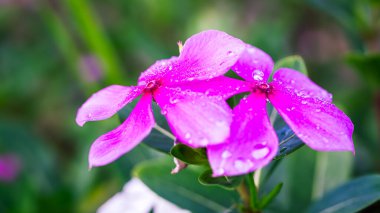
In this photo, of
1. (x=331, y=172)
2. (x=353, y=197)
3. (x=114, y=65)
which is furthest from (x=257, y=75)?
(x=114, y=65)

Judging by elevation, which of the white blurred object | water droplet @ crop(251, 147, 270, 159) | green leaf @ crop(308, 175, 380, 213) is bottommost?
the white blurred object

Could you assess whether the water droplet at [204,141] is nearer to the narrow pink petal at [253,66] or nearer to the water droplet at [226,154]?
the water droplet at [226,154]

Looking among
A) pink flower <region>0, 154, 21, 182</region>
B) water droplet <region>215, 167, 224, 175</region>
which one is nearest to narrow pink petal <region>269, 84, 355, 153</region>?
water droplet <region>215, 167, 224, 175</region>

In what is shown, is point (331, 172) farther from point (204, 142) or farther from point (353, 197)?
point (204, 142)

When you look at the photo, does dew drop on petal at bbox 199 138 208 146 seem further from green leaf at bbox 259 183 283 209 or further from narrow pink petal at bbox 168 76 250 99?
green leaf at bbox 259 183 283 209

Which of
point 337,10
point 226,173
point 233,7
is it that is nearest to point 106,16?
point 233,7

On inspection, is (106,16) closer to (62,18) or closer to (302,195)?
(62,18)

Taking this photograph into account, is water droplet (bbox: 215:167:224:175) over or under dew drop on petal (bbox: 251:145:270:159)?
over
